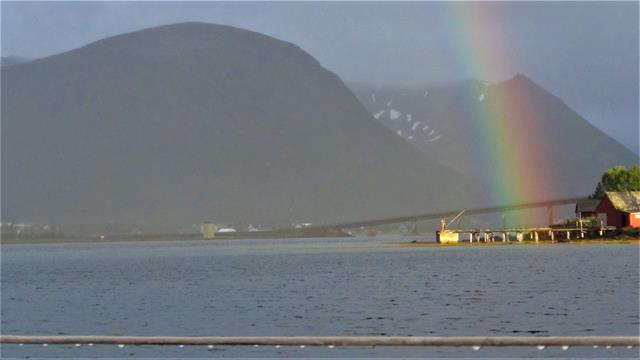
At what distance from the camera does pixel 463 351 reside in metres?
40.0

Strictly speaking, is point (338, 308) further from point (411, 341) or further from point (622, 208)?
point (622, 208)

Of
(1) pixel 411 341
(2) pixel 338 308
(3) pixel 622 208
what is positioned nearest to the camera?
(1) pixel 411 341

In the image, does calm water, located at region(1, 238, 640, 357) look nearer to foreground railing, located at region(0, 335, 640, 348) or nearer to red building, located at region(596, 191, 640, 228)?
foreground railing, located at region(0, 335, 640, 348)

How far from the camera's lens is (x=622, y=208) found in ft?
614

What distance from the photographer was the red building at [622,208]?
186625 mm

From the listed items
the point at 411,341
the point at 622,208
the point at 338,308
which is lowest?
the point at 338,308

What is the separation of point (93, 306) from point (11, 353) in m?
35.3

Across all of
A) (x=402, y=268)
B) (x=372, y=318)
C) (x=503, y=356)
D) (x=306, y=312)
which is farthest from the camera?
(x=402, y=268)

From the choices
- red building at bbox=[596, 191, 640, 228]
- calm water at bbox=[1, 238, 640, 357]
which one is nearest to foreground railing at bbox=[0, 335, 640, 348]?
calm water at bbox=[1, 238, 640, 357]

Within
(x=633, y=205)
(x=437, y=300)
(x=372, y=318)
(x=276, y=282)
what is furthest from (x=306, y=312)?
(x=633, y=205)

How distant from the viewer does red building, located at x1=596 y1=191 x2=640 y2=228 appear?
612 feet

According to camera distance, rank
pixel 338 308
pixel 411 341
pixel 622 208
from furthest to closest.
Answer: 1. pixel 622 208
2. pixel 338 308
3. pixel 411 341

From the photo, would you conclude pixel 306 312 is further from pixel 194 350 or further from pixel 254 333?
pixel 194 350

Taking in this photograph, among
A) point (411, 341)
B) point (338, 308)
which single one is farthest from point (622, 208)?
point (411, 341)
